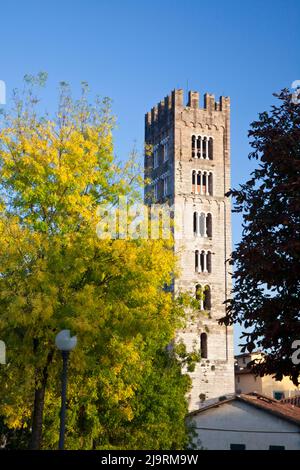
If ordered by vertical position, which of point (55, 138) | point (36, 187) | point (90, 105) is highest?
point (90, 105)

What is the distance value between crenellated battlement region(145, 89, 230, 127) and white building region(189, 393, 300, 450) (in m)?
46.1

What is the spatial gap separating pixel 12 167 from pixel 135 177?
12.1 feet

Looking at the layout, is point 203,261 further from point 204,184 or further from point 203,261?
point 204,184

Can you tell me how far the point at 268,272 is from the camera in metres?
16.9

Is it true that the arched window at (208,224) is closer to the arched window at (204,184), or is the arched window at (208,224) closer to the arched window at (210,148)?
the arched window at (204,184)

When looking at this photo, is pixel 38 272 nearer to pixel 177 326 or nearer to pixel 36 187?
pixel 36 187

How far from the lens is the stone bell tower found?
7319 cm

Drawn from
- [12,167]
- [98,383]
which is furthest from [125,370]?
[12,167]

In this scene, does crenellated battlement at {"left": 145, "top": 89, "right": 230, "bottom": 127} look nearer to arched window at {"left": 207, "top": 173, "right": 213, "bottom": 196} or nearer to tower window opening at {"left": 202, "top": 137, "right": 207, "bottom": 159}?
tower window opening at {"left": 202, "top": 137, "right": 207, "bottom": 159}

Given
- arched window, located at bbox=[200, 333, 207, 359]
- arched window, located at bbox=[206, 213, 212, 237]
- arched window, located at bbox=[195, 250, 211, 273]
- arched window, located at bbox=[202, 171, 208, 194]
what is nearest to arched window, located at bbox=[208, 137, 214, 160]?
arched window, located at bbox=[202, 171, 208, 194]

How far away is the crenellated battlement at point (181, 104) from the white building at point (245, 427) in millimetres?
46140

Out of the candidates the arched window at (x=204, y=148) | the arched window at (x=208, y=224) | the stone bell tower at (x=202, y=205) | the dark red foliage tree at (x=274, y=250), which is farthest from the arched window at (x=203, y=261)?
the dark red foliage tree at (x=274, y=250)
